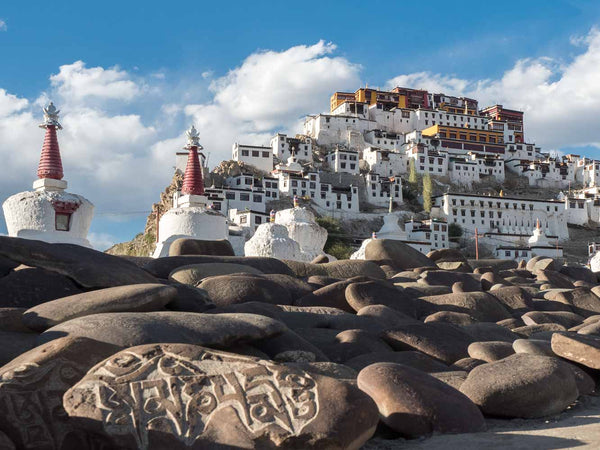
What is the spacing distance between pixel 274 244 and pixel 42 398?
14.4m

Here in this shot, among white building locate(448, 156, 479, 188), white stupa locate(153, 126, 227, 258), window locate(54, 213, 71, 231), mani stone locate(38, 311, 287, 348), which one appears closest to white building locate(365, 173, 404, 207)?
white building locate(448, 156, 479, 188)

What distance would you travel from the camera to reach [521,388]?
5297mm

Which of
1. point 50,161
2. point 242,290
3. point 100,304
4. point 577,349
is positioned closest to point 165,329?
point 100,304

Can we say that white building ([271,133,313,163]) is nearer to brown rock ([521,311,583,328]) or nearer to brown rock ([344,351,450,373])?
brown rock ([521,311,583,328])

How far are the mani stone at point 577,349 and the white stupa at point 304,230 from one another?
13.7m

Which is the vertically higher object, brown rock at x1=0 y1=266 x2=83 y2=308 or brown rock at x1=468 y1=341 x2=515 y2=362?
brown rock at x1=0 y1=266 x2=83 y2=308

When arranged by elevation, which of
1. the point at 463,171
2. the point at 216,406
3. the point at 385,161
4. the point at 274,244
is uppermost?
the point at 385,161

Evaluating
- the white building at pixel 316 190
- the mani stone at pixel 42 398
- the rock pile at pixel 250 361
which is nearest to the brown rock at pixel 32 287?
the rock pile at pixel 250 361

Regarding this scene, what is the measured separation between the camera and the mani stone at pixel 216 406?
3.88 m

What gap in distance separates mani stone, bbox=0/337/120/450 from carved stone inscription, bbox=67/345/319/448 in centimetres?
21

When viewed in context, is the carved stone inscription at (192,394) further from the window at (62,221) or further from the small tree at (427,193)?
the small tree at (427,193)

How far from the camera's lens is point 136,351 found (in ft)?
14.4

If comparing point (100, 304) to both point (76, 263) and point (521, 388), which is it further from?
point (521, 388)

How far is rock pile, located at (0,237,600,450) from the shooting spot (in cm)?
399
